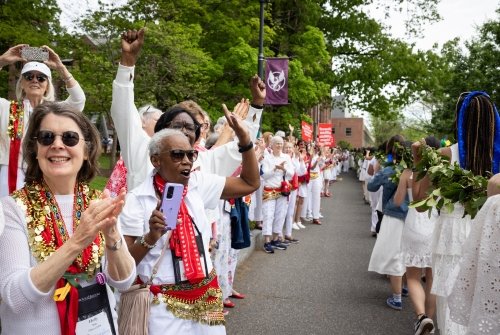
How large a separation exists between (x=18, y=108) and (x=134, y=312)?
2141 millimetres

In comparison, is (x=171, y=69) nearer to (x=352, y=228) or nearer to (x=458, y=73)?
(x=352, y=228)

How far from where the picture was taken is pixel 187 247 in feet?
8.93

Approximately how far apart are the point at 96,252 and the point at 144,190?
627mm

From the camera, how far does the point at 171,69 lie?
14898mm

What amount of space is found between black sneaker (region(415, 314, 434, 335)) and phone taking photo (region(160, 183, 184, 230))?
3.48 m

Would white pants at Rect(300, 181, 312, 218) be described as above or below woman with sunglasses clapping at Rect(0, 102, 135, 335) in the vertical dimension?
below

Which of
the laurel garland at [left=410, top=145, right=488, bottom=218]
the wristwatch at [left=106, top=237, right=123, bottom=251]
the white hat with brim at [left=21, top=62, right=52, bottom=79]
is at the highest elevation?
the white hat with brim at [left=21, top=62, right=52, bottom=79]

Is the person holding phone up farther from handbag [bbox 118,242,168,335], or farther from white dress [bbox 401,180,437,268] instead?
white dress [bbox 401,180,437,268]

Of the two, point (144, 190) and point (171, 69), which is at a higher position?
point (171, 69)

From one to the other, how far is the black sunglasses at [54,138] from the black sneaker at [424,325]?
3.97 metres

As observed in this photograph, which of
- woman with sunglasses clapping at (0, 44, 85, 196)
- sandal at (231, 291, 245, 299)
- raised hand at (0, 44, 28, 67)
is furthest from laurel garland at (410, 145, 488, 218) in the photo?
sandal at (231, 291, 245, 299)

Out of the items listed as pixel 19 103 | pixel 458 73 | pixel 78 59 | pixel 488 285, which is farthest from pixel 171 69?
pixel 458 73

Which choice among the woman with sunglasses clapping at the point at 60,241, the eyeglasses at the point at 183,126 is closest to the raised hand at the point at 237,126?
the eyeglasses at the point at 183,126

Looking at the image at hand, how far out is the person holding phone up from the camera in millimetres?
2643
